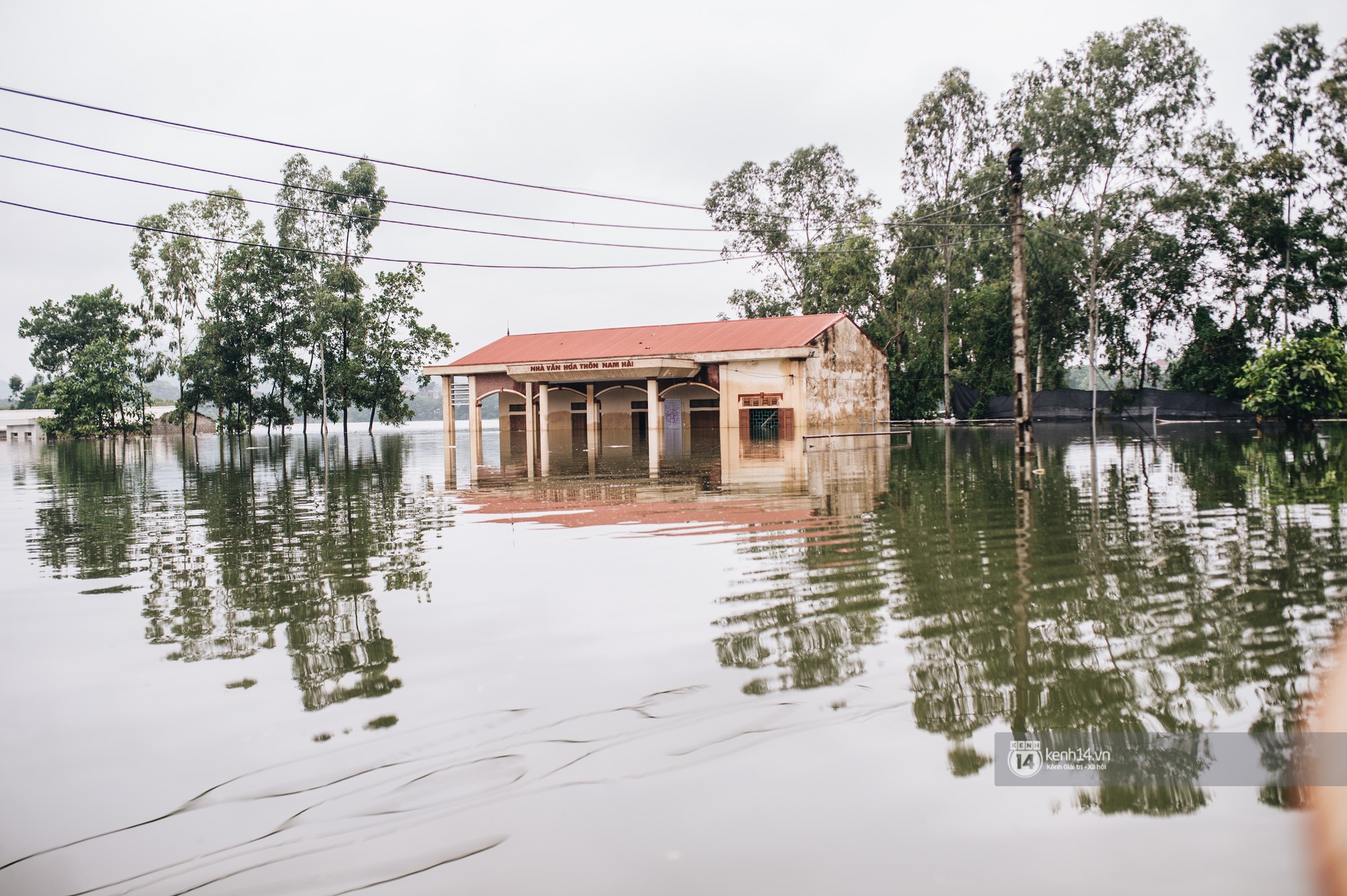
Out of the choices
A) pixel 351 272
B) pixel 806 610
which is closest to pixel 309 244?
pixel 351 272

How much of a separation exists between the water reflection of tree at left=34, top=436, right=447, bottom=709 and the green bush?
93.9 ft

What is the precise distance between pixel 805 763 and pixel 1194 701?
1.92 m

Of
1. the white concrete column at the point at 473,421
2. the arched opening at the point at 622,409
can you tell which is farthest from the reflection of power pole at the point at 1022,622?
the arched opening at the point at 622,409

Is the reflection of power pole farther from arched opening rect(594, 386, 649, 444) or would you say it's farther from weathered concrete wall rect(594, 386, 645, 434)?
weathered concrete wall rect(594, 386, 645, 434)

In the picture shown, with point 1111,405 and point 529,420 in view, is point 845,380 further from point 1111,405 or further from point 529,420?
point 529,420

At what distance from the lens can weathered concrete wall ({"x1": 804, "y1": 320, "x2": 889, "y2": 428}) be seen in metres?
37.9

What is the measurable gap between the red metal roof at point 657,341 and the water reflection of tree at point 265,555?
21.9 metres

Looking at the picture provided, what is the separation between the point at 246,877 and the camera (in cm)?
297

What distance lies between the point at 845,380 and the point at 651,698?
37617mm

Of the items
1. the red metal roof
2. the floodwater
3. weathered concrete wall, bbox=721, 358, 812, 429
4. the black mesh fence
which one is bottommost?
the floodwater

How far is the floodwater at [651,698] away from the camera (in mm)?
3035

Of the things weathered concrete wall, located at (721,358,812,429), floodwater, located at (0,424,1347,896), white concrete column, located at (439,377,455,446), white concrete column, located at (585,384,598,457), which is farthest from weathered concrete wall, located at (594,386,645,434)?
floodwater, located at (0,424,1347,896)

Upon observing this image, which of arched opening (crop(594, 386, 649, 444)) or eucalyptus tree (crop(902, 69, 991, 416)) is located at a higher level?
eucalyptus tree (crop(902, 69, 991, 416))

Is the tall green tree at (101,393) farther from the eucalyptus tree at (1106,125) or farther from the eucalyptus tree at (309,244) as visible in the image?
the eucalyptus tree at (1106,125)
